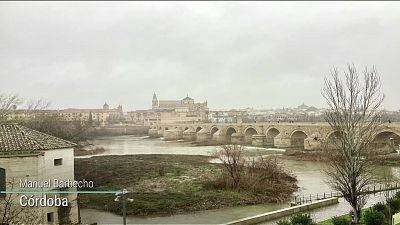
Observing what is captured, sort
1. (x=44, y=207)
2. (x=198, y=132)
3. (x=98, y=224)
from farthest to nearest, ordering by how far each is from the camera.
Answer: (x=198, y=132), (x=98, y=224), (x=44, y=207)

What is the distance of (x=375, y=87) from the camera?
14.9m

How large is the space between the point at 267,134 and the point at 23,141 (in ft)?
180

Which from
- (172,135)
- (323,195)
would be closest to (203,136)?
(172,135)

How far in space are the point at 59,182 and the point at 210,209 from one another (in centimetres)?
848

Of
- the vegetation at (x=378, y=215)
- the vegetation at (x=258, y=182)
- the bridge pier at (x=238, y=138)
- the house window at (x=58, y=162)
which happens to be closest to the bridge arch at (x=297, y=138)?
the bridge pier at (x=238, y=138)

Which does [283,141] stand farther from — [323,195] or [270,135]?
[323,195]

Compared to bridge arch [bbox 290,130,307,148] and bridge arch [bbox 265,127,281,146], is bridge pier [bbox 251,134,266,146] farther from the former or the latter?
bridge arch [bbox 290,130,307,148]

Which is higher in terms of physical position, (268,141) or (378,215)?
(378,215)

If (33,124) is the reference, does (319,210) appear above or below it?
below

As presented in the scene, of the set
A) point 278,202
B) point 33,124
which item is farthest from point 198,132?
point 278,202

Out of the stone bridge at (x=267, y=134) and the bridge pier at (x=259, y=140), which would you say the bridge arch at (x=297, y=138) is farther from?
the bridge pier at (x=259, y=140)

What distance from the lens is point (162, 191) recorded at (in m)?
24.1

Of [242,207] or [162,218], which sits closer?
[162,218]

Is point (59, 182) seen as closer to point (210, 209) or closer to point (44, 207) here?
point (44, 207)
